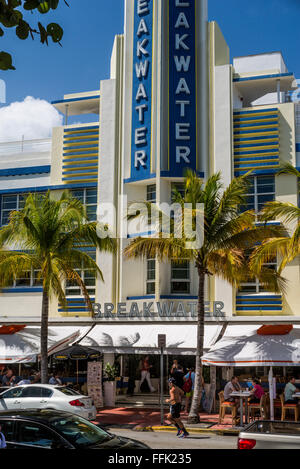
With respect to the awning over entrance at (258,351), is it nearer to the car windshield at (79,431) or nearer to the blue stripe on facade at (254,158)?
the blue stripe on facade at (254,158)

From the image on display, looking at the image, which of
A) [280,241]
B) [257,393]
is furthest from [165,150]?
[257,393]

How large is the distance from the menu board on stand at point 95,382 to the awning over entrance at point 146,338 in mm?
774

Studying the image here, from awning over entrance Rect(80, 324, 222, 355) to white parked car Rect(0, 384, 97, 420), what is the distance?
4.50 metres

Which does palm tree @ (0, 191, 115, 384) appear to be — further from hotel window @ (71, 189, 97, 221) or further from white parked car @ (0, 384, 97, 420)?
hotel window @ (71, 189, 97, 221)

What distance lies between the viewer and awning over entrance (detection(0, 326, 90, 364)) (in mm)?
21938

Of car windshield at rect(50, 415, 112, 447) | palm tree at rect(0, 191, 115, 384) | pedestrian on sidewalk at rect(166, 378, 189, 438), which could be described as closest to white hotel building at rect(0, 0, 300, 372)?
palm tree at rect(0, 191, 115, 384)

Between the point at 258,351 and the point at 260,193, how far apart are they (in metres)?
8.81

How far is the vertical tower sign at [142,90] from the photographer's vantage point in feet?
85.6

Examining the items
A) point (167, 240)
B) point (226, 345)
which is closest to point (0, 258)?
point (167, 240)

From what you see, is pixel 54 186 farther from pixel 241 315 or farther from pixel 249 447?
pixel 249 447

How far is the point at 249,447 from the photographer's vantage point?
28.2 feet
